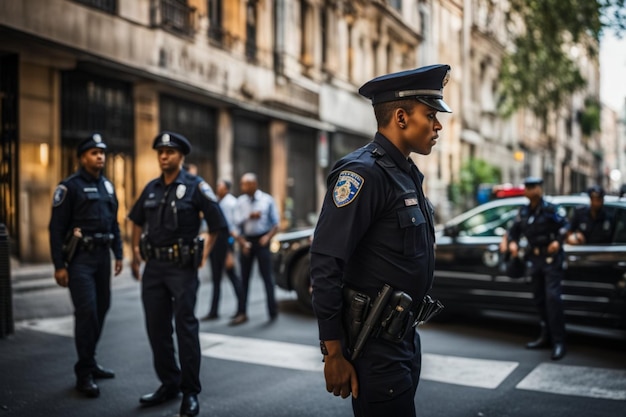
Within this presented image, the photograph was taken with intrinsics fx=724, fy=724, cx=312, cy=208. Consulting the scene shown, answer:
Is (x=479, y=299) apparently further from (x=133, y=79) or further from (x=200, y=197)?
(x=133, y=79)

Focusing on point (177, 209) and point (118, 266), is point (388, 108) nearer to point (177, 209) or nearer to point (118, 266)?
point (177, 209)

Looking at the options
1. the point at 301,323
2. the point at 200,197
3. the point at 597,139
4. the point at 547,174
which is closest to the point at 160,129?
the point at 301,323

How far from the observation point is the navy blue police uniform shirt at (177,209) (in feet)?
17.6

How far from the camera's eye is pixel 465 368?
6512 mm

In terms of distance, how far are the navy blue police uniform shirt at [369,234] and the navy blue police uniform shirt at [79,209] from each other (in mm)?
3511

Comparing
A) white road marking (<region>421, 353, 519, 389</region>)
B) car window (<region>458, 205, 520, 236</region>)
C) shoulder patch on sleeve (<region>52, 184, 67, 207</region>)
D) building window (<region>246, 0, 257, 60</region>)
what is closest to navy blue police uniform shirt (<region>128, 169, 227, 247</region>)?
shoulder patch on sleeve (<region>52, 184, 67, 207</region>)

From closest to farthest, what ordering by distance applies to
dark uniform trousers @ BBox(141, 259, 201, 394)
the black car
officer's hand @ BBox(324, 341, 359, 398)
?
1. officer's hand @ BBox(324, 341, 359, 398)
2. dark uniform trousers @ BBox(141, 259, 201, 394)
3. the black car

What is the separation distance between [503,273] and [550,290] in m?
1.09

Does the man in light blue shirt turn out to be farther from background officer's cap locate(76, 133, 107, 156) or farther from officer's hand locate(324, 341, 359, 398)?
officer's hand locate(324, 341, 359, 398)

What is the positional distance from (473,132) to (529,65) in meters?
9.02

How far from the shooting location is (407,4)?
28172 mm

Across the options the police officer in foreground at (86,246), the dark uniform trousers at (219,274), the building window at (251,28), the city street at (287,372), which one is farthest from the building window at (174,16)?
the police officer in foreground at (86,246)

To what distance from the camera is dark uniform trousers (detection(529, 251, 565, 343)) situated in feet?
23.2

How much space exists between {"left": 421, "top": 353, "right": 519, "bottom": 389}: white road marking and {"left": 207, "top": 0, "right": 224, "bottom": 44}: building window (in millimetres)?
11493
